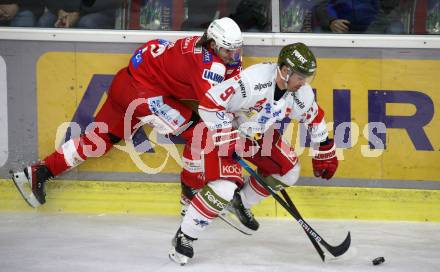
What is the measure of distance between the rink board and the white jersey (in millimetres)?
715

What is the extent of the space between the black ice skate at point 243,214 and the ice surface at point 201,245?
0.07 meters

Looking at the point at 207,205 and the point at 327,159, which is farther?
the point at 327,159

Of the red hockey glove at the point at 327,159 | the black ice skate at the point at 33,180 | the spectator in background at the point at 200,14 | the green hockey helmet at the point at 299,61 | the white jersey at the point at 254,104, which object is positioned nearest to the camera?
the green hockey helmet at the point at 299,61

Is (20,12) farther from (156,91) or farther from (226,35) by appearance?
(226,35)

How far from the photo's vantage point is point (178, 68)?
15.0 ft

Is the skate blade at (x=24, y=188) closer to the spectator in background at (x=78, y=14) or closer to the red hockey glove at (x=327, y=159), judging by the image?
the spectator in background at (x=78, y=14)

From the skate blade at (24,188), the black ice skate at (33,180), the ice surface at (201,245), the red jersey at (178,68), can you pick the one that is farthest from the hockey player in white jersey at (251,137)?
the skate blade at (24,188)

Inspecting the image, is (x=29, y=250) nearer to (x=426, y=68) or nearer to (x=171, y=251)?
(x=171, y=251)

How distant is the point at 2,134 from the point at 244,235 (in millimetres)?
1681

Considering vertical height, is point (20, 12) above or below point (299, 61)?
below

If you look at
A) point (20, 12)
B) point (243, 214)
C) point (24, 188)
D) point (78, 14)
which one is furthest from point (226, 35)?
point (24, 188)

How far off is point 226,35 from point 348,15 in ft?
3.05

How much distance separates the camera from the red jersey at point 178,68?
4426mm

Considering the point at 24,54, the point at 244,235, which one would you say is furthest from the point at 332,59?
the point at 24,54
